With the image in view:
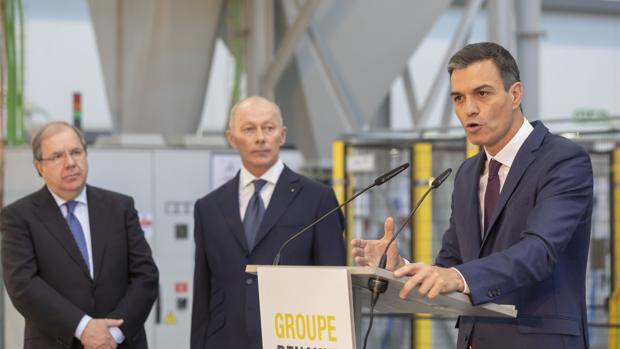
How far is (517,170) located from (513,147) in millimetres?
80

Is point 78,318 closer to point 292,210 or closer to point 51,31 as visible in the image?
point 292,210

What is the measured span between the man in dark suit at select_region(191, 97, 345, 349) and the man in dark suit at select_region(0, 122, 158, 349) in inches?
11.6

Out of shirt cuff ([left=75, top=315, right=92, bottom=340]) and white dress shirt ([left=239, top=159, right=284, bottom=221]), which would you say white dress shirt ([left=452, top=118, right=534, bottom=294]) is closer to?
white dress shirt ([left=239, top=159, right=284, bottom=221])

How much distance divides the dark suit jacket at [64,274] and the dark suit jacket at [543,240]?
1.68 m

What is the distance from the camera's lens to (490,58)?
8.80 feet

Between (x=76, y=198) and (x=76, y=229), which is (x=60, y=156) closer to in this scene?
(x=76, y=198)

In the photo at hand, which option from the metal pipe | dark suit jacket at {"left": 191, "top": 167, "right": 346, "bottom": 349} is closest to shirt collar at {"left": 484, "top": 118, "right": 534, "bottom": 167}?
dark suit jacket at {"left": 191, "top": 167, "right": 346, "bottom": 349}

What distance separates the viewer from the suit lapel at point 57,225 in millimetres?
3955

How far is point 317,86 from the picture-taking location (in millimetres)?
9266

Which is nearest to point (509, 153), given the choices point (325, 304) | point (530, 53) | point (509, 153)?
point (509, 153)

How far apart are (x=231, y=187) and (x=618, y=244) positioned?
3.45m

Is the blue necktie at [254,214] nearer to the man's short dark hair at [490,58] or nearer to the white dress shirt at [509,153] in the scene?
the white dress shirt at [509,153]

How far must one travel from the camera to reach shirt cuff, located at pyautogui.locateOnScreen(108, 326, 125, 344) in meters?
3.91

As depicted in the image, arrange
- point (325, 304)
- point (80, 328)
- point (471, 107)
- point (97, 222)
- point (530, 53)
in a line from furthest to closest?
point (530, 53)
point (97, 222)
point (80, 328)
point (471, 107)
point (325, 304)
